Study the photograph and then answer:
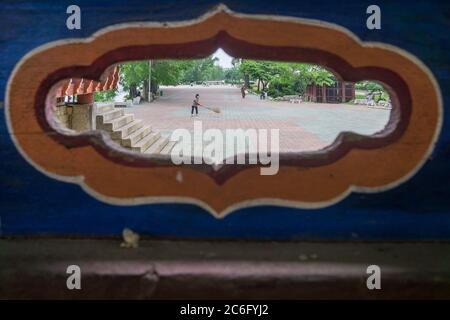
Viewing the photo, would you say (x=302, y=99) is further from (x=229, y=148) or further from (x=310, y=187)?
(x=310, y=187)

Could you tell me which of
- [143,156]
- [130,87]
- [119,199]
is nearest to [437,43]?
[143,156]

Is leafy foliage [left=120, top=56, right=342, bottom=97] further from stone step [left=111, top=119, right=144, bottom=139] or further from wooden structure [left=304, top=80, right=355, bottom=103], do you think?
stone step [left=111, top=119, right=144, bottom=139]

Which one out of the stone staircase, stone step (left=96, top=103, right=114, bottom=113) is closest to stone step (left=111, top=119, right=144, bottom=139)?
the stone staircase

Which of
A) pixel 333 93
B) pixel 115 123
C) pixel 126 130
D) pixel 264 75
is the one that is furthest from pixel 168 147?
pixel 264 75

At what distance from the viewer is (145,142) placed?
10.2 m

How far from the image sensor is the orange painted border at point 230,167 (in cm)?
239

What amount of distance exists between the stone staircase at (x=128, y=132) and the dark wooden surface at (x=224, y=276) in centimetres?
494

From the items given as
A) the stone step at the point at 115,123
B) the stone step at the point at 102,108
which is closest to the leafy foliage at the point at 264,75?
the stone step at the point at 115,123

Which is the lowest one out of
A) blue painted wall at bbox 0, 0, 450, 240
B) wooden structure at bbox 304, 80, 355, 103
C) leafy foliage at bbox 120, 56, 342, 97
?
blue painted wall at bbox 0, 0, 450, 240

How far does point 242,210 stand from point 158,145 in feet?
29.3

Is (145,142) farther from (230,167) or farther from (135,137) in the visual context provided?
(230,167)

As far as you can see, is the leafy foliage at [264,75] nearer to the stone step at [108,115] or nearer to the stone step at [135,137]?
the stone step at [135,137]

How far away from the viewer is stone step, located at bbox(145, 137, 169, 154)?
1048 centimetres

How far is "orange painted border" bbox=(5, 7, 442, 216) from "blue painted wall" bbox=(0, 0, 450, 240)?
0.05 m
